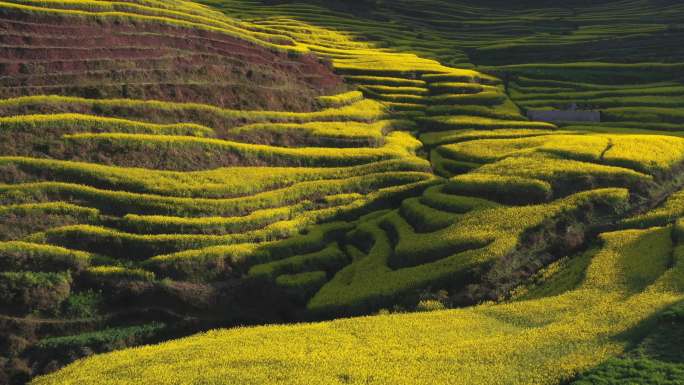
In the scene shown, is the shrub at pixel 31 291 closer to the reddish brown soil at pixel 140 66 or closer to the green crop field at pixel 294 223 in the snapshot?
the green crop field at pixel 294 223

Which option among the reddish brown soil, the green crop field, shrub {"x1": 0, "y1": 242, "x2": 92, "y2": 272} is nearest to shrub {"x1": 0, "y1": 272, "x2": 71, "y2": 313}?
the green crop field

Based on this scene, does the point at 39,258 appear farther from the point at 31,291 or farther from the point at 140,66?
the point at 140,66

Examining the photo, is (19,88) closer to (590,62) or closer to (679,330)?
(679,330)

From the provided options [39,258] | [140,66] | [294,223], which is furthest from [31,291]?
[140,66]

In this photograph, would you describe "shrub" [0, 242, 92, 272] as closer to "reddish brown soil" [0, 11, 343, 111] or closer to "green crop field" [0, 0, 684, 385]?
"green crop field" [0, 0, 684, 385]

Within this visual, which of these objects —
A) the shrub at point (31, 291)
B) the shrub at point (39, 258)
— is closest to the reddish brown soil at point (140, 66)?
the shrub at point (39, 258)
